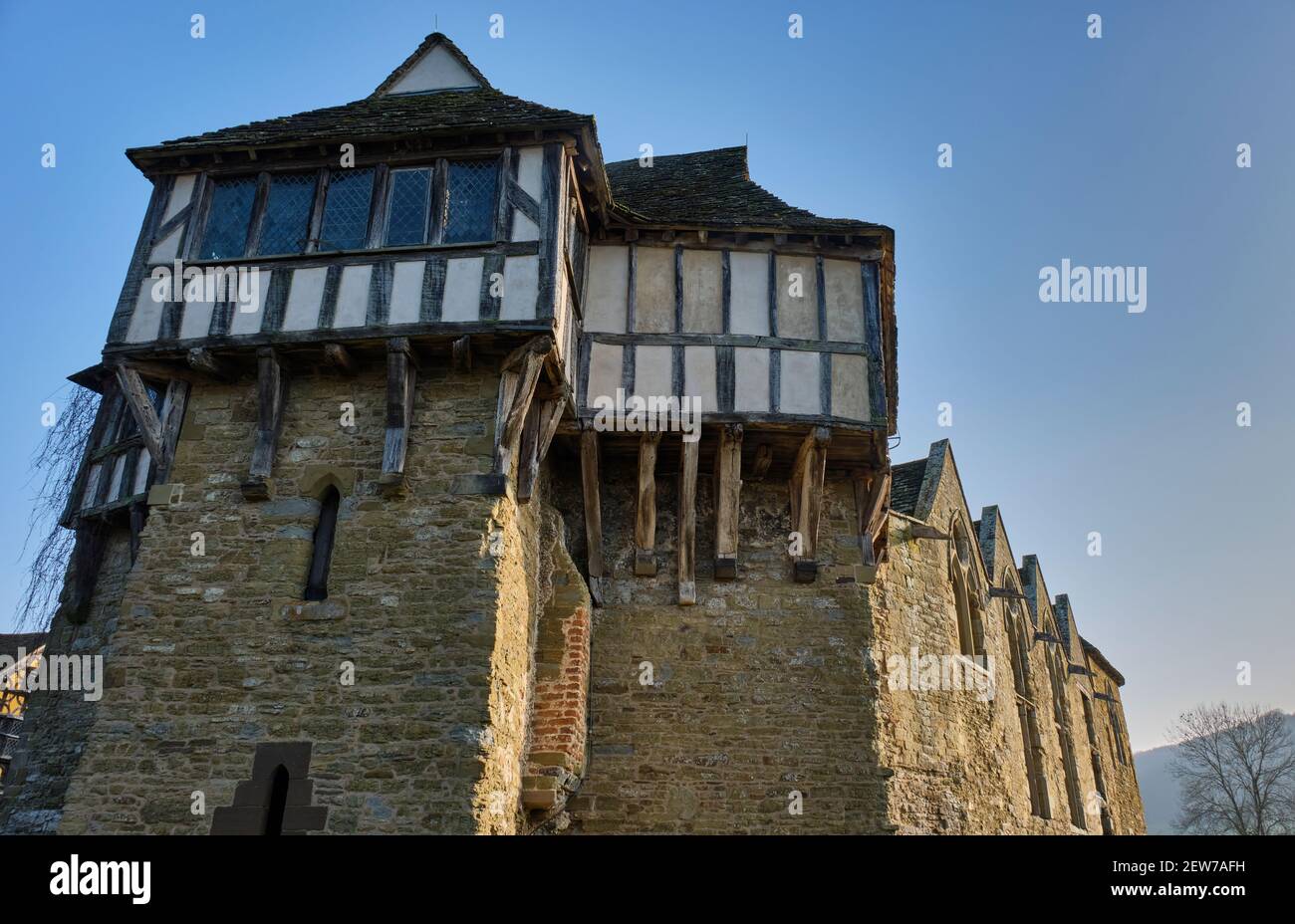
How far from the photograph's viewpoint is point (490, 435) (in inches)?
353

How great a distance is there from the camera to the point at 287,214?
32.4 feet

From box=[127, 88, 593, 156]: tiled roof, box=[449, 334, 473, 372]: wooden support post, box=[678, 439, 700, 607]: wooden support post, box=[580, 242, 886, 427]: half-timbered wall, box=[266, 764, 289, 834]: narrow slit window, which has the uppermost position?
box=[127, 88, 593, 156]: tiled roof

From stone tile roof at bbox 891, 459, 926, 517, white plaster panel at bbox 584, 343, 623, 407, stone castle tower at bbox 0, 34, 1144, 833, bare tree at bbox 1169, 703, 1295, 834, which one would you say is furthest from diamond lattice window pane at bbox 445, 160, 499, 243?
bare tree at bbox 1169, 703, 1295, 834

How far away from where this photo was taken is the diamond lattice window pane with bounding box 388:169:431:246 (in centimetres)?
956

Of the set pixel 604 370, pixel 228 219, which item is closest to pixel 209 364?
pixel 228 219

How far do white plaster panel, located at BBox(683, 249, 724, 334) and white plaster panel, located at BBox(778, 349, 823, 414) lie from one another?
0.85m

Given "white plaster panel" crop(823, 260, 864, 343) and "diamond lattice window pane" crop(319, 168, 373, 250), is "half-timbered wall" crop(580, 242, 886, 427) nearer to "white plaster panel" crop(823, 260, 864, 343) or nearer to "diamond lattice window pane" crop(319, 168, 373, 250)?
"white plaster panel" crop(823, 260, 864, 343)

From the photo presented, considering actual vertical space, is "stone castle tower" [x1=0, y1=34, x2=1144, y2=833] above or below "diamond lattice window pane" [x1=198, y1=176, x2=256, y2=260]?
below

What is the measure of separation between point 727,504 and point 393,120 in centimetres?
541

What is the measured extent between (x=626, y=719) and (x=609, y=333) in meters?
4.23

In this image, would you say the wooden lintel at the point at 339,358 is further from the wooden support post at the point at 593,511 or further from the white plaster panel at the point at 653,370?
the white plaster panel at the point at 653,370

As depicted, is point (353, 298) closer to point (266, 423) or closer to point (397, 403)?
point (397, 403)

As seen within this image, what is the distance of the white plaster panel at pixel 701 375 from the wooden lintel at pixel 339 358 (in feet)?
11.5
